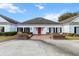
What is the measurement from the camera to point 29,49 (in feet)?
57.3

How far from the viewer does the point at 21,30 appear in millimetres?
19969

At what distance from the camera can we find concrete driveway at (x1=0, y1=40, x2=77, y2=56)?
15.9m

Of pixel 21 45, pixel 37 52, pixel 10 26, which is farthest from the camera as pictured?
pixel 10 26

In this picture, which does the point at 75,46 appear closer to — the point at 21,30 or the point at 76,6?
the point at 76,6

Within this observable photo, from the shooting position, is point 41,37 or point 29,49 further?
point 41,37

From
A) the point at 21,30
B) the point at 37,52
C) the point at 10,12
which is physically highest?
the point at 10,12

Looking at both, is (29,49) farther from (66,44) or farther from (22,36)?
(66,44)

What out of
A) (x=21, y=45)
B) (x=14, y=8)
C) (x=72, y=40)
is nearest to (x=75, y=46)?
(x=72, y=40)

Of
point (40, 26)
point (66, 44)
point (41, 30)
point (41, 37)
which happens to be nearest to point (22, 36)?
point (41, 37)

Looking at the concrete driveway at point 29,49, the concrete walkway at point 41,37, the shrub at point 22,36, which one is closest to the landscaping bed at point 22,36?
the shrub at point 22,36

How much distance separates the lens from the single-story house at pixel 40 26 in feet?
64.2

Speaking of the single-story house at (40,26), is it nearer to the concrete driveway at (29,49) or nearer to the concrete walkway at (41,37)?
the concrete walkway at (41,37)

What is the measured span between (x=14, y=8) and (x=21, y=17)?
946 mm

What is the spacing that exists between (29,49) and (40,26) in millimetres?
4024
